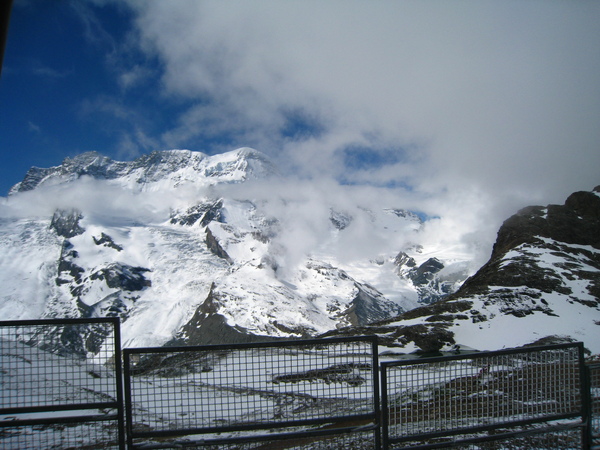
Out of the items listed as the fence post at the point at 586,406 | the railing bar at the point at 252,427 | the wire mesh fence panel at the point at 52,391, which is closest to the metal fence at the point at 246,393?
the railing bar at the point at 252,427

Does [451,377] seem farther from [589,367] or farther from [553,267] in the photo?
[553,267]

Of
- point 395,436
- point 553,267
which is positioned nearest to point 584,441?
point 395,436

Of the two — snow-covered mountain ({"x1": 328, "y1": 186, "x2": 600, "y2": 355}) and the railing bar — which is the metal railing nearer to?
the railing bar

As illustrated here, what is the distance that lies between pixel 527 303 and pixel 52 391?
34959mm

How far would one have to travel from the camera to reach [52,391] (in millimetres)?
4941

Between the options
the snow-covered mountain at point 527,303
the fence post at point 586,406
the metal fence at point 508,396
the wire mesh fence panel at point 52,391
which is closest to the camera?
the wire mesh fence panel at point 52,391

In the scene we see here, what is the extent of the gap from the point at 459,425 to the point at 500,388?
2.39 ft

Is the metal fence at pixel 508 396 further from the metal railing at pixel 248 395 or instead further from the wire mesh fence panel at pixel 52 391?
the wire mesh fence panel at pixel 52 391

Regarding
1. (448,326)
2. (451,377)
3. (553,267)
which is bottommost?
(448,326)

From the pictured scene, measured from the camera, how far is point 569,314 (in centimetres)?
3144

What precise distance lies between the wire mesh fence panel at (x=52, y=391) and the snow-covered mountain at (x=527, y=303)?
965 inches

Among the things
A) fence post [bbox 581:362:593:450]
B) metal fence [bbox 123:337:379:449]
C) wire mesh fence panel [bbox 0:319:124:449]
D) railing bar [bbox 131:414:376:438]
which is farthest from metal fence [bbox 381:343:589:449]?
wire mesh fence panel [bbox 0:319:124:449]

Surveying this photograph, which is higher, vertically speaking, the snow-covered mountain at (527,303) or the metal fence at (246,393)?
the metal fence at (246,393)

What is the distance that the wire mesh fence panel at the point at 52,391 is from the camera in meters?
4.72
